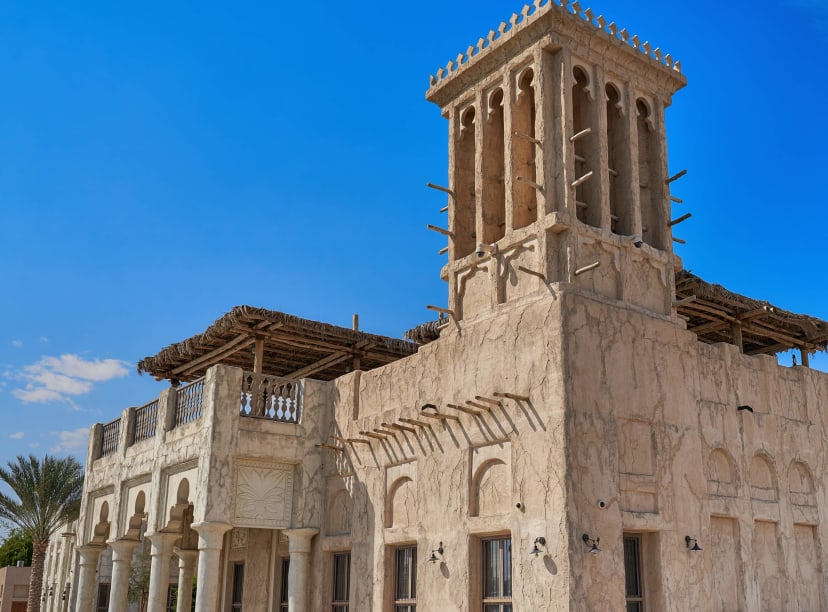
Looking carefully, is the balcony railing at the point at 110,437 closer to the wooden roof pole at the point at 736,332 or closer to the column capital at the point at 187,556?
the column capital at the point at 187,556

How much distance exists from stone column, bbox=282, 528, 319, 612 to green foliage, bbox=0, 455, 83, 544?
1838 centimetres

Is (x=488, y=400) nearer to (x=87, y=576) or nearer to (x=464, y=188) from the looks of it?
(x=464, y=188)

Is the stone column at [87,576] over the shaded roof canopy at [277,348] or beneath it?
beneath

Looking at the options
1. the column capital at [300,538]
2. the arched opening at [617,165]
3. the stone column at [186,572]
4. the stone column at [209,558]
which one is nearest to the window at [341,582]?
the column capital at [300,538]

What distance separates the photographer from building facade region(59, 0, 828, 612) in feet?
48.7

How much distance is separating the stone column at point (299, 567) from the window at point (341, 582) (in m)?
0.59

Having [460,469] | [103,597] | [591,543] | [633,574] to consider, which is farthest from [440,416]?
[103,597]

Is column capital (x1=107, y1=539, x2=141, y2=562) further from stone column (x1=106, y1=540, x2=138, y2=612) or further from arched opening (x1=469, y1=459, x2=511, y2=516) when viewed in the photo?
arched opening (x1=469, y1=459, x2=511, y2=516)

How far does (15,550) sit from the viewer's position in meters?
65.0

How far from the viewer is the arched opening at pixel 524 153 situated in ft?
57.9

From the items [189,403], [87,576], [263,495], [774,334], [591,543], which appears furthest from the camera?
[87,576]

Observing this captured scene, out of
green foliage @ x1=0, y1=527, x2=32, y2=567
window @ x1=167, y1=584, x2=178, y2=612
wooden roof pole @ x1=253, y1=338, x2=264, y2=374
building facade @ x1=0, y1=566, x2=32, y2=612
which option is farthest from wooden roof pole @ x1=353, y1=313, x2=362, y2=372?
green foliage @ x1=0, y1=527, x2=32, y2=567

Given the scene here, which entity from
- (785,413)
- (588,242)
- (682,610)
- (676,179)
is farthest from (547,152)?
(682,610)

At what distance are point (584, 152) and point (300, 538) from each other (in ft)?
32.1
